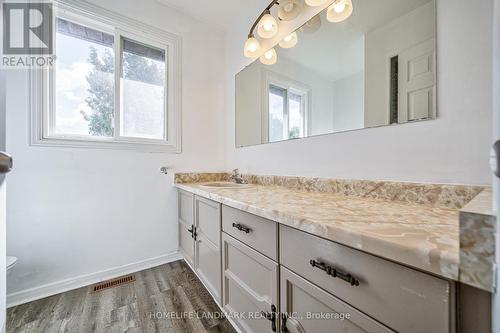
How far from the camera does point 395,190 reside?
0.89 meters

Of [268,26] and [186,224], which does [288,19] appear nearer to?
[268,26]

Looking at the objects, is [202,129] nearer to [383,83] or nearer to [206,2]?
[206,2]

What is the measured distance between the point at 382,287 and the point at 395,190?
588mm

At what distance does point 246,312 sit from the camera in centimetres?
95

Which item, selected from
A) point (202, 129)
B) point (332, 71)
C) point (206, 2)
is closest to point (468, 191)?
point (332, 71)

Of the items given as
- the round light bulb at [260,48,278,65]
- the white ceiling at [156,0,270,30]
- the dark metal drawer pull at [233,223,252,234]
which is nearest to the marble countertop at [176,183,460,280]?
the dark metal drawer pull at [233,223,252,234]

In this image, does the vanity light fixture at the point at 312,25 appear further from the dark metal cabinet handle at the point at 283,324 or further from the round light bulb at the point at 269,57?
the dark metal cabinet handle at the point at 283,324

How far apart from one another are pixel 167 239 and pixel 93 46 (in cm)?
185

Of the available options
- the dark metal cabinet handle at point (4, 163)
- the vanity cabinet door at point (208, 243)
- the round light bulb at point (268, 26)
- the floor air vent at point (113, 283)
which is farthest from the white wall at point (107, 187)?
the dark metal cabinet handle at point (4, 163)

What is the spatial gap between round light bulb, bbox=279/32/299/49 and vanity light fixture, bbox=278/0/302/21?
106 millimetres

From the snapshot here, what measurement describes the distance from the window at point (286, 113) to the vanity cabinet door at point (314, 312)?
958mm

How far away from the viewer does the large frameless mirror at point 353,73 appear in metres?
0.84

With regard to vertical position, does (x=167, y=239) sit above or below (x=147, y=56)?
below

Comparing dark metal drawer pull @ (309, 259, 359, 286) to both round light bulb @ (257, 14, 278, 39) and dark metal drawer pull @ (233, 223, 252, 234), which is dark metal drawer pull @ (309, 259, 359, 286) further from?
round light bulb @ (257, 14, 278, 39)
